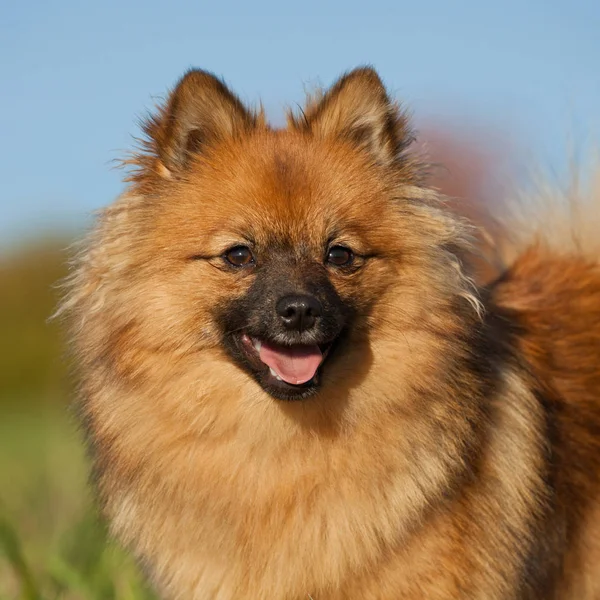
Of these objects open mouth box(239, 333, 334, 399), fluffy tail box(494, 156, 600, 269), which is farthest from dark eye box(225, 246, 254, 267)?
fluffy tail box(494, 156, 600, 269)

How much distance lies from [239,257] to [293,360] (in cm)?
51

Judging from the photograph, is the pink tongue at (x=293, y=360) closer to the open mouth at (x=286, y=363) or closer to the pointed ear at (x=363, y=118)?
the open mouth at (x=286, y=363)

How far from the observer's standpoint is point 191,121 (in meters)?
3.87

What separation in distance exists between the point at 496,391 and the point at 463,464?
0.43 meters

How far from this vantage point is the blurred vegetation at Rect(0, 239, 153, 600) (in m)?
4.40

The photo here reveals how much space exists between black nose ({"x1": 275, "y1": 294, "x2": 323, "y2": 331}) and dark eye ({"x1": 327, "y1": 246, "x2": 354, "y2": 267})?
340 millimetres

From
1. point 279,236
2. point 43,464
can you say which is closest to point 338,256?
point 279,236

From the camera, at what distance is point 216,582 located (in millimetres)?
3586

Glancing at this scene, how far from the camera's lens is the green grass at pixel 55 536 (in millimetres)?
4309

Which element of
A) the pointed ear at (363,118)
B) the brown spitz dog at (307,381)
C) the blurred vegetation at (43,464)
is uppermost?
the pointed ear at (363,118)

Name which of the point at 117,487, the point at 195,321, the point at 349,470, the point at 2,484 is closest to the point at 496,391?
the point at 349,470

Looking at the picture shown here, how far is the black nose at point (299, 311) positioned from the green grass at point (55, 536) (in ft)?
5.23

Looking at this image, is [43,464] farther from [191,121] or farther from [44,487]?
[191,121]

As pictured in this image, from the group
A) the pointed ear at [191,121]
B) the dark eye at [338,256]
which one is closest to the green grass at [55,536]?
the pointed ear at [191,121]
